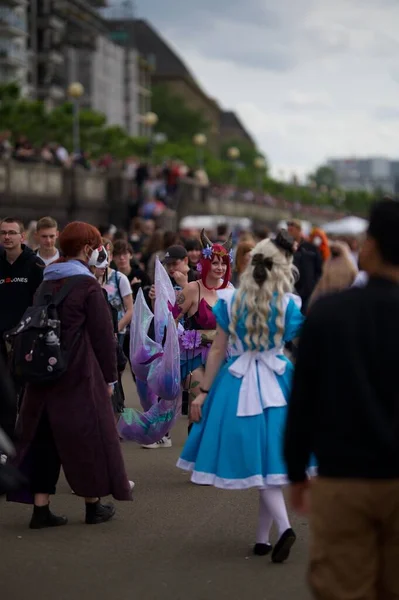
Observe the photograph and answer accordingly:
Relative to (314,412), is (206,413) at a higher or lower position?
lower

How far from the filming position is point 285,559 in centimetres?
716

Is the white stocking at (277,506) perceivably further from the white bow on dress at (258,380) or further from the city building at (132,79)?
the city building at (132,79)

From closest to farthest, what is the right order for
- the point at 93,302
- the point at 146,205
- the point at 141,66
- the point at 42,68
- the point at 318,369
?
the point at 318,369 → the point at 93,302 → the point at 146,205 → the point at 42,68 → the point at 141,66

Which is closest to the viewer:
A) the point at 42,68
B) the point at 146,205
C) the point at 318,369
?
the point at 318,369

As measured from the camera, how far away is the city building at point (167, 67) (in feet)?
497

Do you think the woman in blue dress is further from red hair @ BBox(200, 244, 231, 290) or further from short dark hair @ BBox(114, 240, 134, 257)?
short dark hair @ BBox(114, 240, 134, 257)

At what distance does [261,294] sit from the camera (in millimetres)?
7102

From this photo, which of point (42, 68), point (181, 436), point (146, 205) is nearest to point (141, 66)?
point (42, 68)

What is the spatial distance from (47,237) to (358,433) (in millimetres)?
6729

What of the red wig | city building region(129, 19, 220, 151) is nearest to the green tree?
city building region(129, 19, 220, 151)

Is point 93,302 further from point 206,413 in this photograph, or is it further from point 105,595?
point 105,595

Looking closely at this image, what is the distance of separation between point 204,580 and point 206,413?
898mm

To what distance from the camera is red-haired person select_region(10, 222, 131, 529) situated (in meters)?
7.87

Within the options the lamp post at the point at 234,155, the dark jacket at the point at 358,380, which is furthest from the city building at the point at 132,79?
the dark jacket at the point at 358,380
